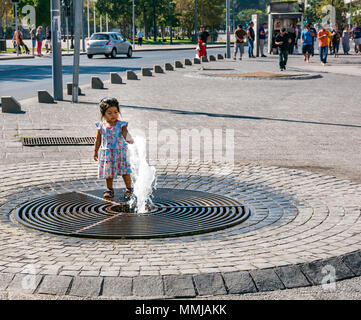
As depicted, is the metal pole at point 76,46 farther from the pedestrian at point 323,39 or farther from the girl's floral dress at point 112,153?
the pedestrian at point 323,39

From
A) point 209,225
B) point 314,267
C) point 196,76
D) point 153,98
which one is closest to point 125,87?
point 153,98

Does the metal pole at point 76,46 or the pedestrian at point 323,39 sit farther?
the pedestrian at point 323,39

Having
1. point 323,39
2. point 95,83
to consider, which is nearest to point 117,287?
point 95,83

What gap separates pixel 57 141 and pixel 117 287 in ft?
21.7

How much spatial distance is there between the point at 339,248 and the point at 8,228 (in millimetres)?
2770

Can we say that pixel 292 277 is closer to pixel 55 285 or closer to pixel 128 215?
pixel 55 285

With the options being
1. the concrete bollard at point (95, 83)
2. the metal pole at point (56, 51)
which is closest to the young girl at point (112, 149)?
the metal pole at point (56, 51)

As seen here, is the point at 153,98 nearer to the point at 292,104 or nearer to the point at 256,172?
the point at 292,104

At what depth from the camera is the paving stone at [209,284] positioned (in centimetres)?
432

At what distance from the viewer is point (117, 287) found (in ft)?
14.1

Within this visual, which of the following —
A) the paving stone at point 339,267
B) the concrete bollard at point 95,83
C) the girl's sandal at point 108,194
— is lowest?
the paving stone at point 339,267

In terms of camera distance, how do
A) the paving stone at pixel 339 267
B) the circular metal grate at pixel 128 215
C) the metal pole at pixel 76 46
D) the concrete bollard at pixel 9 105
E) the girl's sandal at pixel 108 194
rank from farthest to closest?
1. the metal pole at pixel 76 46
2. the concrete bollard at pixel 9 105
3. the girl's sandal at pixel 108 194
4. the circular metal grate at pixel 128 215
5. the paving stone at pixel 339 267

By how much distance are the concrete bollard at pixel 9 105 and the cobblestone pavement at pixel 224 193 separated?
10.1 inches

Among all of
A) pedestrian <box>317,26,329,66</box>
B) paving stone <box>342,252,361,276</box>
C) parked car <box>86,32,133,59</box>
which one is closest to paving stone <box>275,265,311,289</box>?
paving stone <box>342,252,361,276</box>
